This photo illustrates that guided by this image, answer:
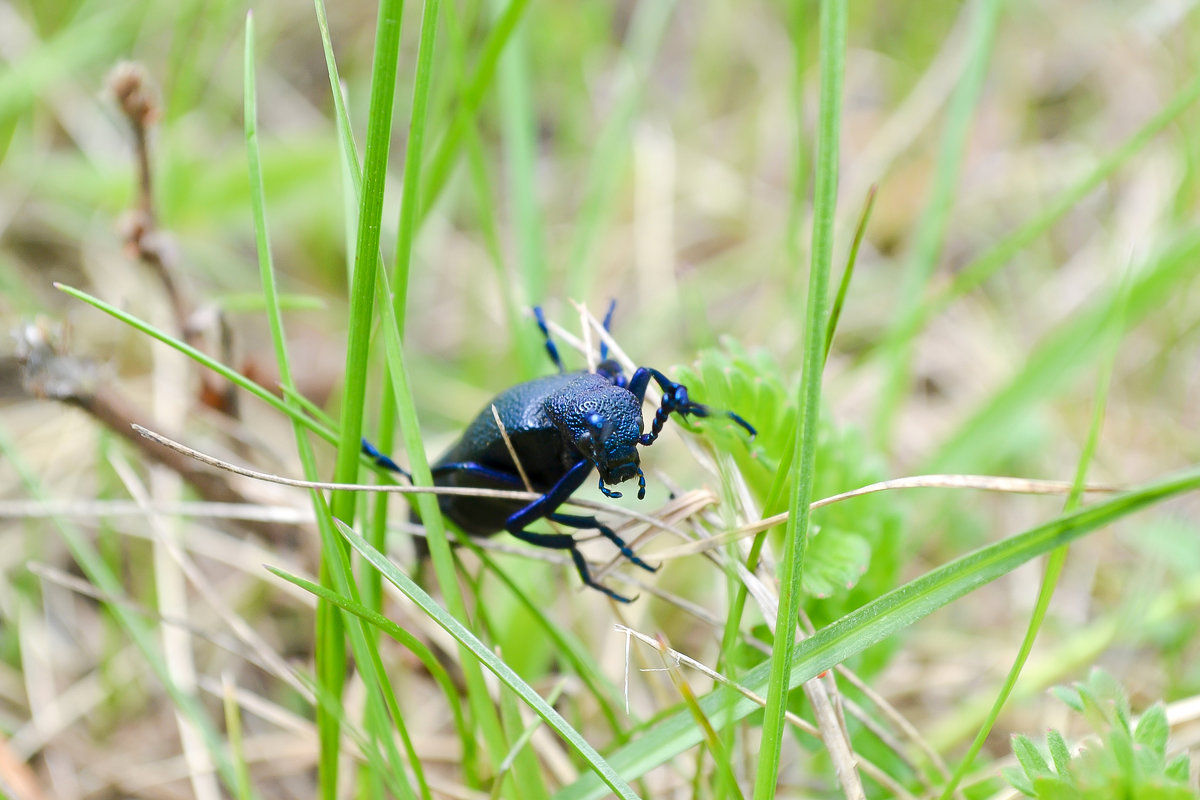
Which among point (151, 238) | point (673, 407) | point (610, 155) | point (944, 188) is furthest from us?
point (610, 155)

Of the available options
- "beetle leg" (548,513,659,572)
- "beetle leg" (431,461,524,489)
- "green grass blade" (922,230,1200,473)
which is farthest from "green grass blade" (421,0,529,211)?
"green grass blade" (922,230,1200,473)

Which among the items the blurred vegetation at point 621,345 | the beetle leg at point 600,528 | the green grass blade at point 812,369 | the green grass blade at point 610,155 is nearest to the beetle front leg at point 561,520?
the beetle leg at point 600,528

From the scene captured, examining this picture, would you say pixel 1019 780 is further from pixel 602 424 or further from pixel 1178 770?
pixel 602 424

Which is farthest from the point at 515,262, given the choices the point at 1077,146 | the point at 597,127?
the point at 1077,146

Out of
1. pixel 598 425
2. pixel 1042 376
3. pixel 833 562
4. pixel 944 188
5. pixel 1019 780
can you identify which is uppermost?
pixel 944 188

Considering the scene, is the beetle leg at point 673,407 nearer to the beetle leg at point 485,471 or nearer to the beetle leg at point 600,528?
the beetle leg at point 600,528

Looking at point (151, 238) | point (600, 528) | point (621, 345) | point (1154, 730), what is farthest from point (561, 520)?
point (621, 345)

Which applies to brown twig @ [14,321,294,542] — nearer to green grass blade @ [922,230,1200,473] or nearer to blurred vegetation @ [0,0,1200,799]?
blurred vegetation @ [0,0,1200,799]
